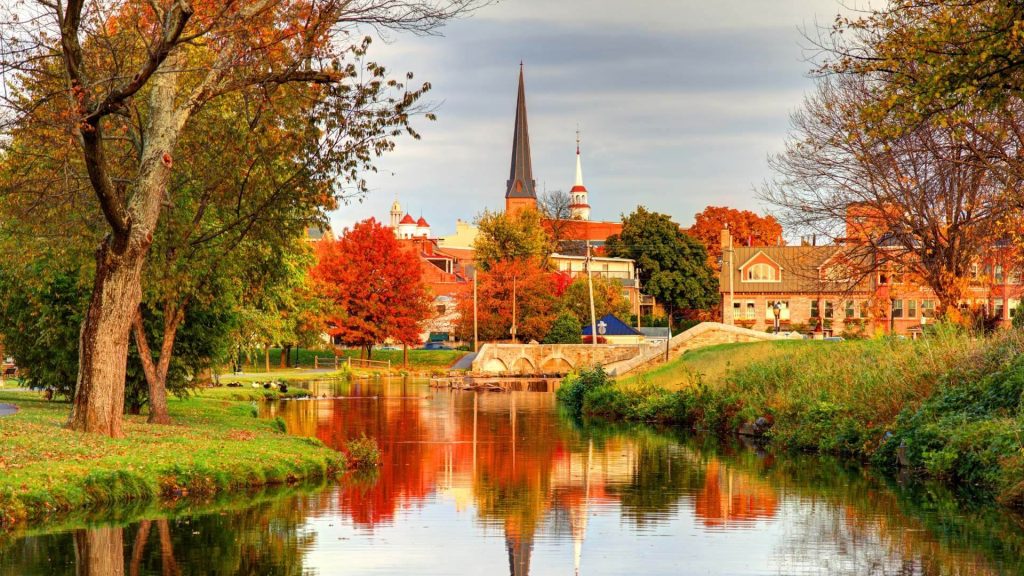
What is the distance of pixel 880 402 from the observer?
25.5 m

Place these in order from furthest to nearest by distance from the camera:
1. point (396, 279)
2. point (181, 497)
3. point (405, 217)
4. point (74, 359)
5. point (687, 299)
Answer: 1. point (405, 217)
2. point (687, 299)
3. point (396, 279)
4. point (74, 359)
5. point (181, 497)

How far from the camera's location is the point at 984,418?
2072cm

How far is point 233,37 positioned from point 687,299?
303ft

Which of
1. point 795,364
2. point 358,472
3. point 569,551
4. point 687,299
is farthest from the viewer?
point 687,299

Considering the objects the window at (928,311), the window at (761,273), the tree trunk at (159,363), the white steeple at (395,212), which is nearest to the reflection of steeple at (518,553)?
the tree trunk at (159,363)

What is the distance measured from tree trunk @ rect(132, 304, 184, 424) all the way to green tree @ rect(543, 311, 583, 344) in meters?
55.3

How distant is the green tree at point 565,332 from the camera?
80.0m

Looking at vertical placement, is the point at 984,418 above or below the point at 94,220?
below

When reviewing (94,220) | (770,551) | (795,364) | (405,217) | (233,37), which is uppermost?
(405,217)

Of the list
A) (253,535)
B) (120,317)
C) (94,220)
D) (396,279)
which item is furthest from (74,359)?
(396,279)

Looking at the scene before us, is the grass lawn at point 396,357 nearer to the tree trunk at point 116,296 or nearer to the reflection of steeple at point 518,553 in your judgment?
the tree trunk at point 116,296

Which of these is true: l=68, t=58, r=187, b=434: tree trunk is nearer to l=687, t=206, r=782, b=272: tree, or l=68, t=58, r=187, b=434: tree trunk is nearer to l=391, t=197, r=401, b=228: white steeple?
l=687, t=206, r=782, b=272: tree

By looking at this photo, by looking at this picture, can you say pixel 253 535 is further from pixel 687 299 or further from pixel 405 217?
pixel 405 217

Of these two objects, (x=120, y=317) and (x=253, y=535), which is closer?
(x=253, y=535)
